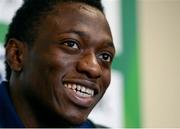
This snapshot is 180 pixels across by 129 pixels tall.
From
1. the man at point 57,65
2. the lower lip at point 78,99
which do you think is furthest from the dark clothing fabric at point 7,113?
the lower lip at point 78,99

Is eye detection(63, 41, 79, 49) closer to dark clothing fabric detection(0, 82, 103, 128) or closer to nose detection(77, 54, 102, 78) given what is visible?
nose detection(77, 54, 102, 78)

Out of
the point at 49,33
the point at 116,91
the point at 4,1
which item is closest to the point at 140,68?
the point at 116,91

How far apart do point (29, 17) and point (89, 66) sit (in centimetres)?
18

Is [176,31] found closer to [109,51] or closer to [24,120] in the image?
[109,51]

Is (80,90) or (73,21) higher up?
(73,21)

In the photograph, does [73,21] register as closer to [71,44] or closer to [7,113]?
[71,44]

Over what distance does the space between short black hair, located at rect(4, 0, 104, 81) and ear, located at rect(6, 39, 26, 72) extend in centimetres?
1

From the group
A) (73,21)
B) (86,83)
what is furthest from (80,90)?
(73,21)

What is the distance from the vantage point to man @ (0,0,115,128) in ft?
2.24

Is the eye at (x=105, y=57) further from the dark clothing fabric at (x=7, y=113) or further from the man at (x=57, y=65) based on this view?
the dark clothing fabric at (x=7, y=113)

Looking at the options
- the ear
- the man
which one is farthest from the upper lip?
the ear

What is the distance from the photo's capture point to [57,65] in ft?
2.24

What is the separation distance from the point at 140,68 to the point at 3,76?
0.55 m

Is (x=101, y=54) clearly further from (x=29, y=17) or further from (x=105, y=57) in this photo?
(x=29, y=17)
